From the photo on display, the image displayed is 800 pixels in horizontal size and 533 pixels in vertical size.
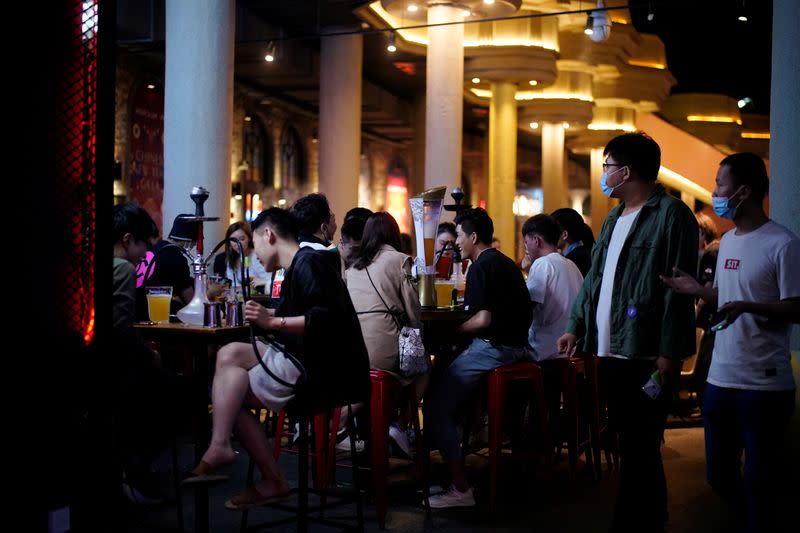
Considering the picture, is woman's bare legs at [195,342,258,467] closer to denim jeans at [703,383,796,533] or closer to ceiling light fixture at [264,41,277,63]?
denim jeans at [703,383,796,533]

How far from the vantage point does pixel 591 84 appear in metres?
18.5

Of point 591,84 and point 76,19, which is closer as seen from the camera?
point 76,19

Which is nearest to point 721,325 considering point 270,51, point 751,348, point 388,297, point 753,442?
point 751,348

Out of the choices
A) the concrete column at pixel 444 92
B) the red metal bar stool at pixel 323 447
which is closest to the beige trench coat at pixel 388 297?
the red metal bar stool at pixel 323 447

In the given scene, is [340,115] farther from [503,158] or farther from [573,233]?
[573,233]

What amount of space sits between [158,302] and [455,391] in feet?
4.80

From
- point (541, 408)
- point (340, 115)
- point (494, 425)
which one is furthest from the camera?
point (340, 115)

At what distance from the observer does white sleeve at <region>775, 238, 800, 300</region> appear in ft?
10.5

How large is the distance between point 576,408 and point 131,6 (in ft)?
24.8

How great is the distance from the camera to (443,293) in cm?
522

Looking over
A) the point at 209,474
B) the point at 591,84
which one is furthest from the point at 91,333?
the point at 591,84

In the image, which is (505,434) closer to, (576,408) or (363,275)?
(576,408)

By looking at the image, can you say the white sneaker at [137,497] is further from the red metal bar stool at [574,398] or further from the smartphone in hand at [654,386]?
the smartphone in hand at [654,386]

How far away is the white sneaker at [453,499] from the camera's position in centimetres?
445
